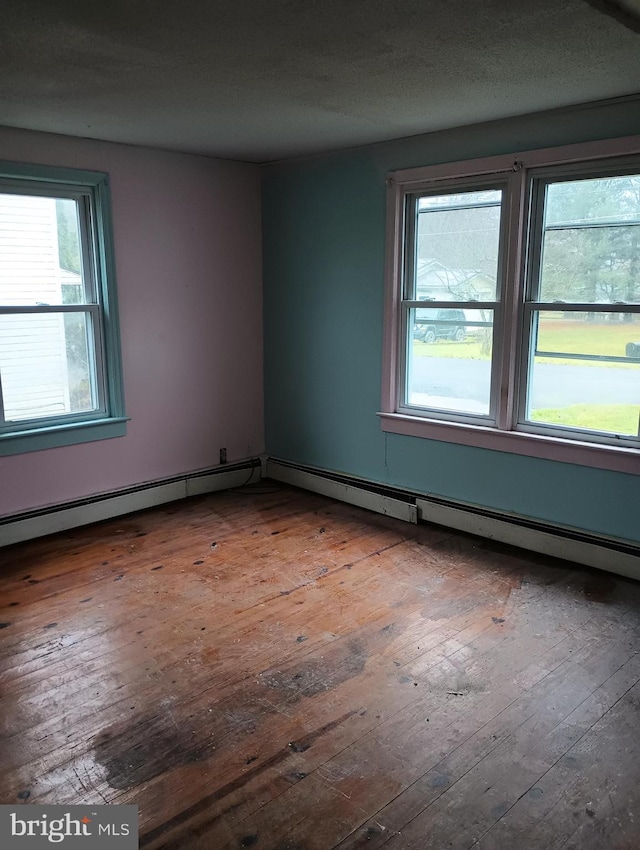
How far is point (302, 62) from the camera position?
2750 millimetres

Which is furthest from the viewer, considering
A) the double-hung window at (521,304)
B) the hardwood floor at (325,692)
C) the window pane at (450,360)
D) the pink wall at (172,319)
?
the pink wall at (172,319)

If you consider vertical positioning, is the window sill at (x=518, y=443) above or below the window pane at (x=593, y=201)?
below

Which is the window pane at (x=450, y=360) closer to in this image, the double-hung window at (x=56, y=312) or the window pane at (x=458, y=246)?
the window pane at (x=458, y=246)

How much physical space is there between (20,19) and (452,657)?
294cm

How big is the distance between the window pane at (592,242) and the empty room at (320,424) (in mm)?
15

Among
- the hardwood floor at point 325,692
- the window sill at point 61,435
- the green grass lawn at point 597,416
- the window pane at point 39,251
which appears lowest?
the hardwood floor at point 325,692

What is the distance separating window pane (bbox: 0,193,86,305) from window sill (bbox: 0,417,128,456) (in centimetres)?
81

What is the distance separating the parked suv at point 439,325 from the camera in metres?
4.35

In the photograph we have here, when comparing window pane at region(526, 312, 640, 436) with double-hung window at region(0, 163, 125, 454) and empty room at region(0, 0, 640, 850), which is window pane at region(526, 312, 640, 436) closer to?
empty room at region(0, 0, 640, 850)

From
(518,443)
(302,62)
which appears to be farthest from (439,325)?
(302,62)

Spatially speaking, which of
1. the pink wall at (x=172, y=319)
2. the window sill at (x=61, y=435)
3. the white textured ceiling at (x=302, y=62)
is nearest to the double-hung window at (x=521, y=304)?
the white textured ceiling at (x=302, y=62)

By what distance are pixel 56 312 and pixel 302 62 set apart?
2415mm

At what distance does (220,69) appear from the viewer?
9.29 ft

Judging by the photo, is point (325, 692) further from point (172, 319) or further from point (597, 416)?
point (172, 319)
